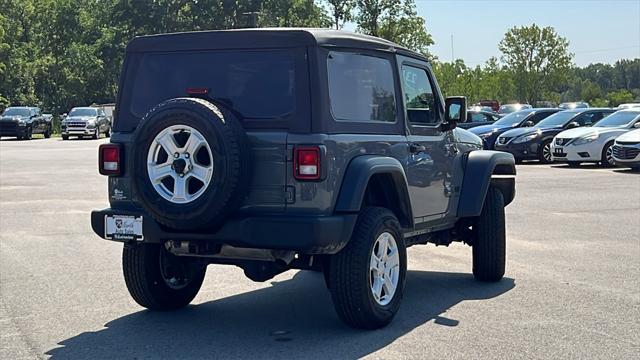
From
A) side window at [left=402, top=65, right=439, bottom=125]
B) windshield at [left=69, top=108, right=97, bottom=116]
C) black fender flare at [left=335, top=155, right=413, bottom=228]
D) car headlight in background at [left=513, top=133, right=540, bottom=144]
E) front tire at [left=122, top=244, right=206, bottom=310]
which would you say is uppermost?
windshield at [left=69, top=108, right=97, bottom=116]

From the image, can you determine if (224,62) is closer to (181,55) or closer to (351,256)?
(181,55)

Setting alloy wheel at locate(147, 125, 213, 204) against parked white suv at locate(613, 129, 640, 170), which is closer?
Result: alloy wheel at locate(147, 125, 213, 204)

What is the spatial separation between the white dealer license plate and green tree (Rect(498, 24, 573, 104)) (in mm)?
72105

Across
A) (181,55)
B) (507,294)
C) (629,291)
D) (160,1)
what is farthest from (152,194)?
(160,1)

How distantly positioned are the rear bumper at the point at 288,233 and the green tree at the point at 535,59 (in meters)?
72.3

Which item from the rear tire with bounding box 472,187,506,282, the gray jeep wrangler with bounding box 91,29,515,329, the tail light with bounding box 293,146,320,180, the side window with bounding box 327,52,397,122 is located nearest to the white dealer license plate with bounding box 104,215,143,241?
the gray jeep wrangler with bounding box 91,29,515,329

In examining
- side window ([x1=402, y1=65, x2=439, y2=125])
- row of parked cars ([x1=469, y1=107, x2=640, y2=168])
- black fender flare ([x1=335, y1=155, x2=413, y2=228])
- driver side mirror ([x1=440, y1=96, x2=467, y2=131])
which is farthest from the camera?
row of parked cars ([x1=469, y1=107, x2=640, y2=168])

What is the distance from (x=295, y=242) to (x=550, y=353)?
5.94 feet

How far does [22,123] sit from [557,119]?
91.2 feet

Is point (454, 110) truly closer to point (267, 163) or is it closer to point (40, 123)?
point (267, 163)

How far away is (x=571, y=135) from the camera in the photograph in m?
23.6

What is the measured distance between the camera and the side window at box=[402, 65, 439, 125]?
7535 millimetres

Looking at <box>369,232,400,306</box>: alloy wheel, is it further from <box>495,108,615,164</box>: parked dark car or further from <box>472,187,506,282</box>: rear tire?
<box>495,108,615,164</box>: parked dark car

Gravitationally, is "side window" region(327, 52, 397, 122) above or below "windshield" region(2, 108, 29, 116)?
below
